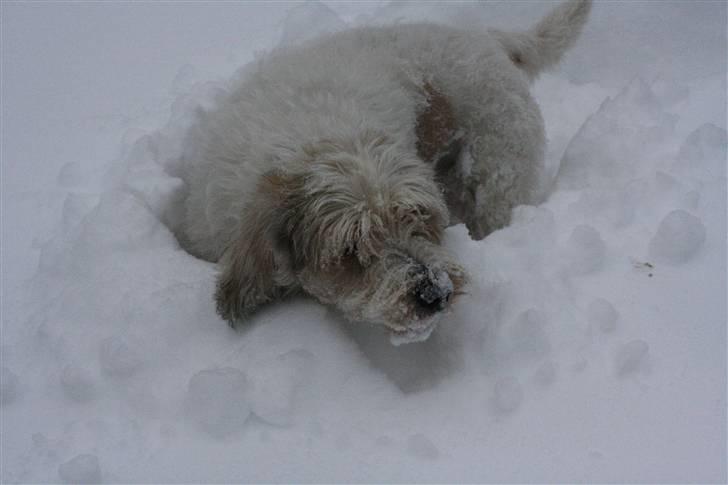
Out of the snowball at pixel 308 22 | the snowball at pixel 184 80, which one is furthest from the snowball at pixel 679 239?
the snowball at pixel 184 80

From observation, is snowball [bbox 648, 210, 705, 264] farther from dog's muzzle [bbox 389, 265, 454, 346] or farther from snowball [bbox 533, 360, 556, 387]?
dog's muzzle [bbox 389, 265, 454, 346]

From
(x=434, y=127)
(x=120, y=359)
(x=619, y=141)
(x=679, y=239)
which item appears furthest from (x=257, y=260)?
(x=619, y=141)

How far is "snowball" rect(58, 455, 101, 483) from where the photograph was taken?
8.91 ft

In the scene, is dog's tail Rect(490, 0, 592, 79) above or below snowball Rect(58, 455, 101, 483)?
above

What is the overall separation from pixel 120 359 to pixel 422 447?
144 centimetres

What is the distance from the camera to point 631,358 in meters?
2.85

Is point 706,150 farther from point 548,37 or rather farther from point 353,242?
point 353,242

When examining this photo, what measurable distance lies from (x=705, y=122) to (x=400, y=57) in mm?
1934

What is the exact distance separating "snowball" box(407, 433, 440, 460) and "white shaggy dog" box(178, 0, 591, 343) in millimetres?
520

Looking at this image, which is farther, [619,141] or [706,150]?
[619,141]

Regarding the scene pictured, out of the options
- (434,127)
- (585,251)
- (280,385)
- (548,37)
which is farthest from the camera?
(548,37)

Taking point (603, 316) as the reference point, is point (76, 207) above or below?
below

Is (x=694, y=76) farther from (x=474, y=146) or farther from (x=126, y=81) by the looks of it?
(x=126, y=81)

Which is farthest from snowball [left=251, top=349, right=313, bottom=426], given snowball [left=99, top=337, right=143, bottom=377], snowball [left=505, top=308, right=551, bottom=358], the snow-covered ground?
snowball [left=505, top=308, right=551, bottom=358]
